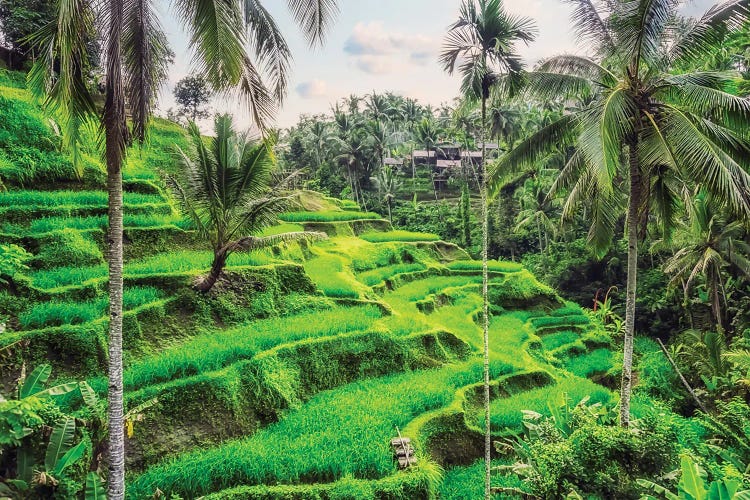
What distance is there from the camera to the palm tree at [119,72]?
14.6 feet

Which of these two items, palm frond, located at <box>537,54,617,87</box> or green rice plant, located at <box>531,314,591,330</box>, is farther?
green rice plant, located at <box>531,314,591,330</box>

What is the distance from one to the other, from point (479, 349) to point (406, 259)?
6.90 meters

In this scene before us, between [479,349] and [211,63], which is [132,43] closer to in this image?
[211,63]

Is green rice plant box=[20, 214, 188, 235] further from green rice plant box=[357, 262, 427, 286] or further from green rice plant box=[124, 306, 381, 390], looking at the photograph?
green rice plant box=[357, 262, 427, 286]

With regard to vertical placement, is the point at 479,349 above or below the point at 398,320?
below

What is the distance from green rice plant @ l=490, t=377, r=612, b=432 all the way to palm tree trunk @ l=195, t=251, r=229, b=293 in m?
6.29

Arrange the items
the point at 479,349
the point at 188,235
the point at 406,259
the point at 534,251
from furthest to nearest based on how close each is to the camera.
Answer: the point at 534,251, the point at 406,259, the point at 479,349, the point at 188,235

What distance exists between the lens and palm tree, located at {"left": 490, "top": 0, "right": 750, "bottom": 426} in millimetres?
6395

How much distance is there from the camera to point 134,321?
845 centimetres

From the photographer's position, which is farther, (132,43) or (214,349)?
(214,349)

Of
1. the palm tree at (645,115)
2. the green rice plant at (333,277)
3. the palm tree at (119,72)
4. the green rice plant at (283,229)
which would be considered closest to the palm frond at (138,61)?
the palm tree at (119,72)

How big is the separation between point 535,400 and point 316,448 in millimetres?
6005

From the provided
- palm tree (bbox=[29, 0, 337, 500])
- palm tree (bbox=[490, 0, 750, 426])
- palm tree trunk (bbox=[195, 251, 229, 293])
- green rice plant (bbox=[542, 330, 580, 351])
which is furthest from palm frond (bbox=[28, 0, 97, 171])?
green rice plant (bbox=[542, 330, 580, 351])

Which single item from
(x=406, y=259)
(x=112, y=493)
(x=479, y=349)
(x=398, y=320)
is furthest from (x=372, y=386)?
(x=406, y=259)
